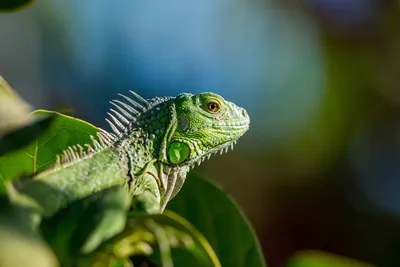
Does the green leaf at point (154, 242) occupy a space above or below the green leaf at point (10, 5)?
below

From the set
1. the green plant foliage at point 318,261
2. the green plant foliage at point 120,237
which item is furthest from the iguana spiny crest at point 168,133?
the green plant foliage at point 318,261

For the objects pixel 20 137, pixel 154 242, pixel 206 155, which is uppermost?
pixel 20 137

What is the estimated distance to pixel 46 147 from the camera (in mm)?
1040

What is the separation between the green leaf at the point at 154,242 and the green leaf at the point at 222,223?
23 centimetres

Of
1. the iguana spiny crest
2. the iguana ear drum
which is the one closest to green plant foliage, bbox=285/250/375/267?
the iguana spiny crest

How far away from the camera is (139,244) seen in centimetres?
75

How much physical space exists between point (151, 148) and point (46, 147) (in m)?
0.42

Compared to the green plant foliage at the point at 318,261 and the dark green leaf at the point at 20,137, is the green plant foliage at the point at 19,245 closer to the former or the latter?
the dark green leaf at the point at 20,137

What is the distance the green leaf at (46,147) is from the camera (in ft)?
3.14

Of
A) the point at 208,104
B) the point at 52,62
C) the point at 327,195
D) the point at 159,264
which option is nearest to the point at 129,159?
the point at 208,104

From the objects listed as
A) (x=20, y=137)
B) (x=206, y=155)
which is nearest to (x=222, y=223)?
(x=20, y=137)

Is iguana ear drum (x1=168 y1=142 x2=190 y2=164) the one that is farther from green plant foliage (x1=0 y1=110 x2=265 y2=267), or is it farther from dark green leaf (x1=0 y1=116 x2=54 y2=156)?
dark green leaf (x1=0 y1=116 x2=54 y2=156)

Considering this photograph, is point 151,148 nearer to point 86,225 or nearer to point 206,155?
point 206,155

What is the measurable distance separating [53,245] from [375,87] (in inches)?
268
